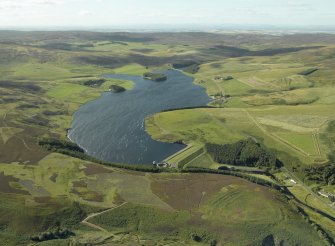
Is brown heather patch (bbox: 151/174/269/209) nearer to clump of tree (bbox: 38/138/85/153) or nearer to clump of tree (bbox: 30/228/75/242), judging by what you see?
clump of tree (bbox: 30/228/75/242)

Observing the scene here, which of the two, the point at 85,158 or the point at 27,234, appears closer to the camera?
the point at 27,234

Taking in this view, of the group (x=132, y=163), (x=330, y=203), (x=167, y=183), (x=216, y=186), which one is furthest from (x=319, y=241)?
(x=132, y=163)

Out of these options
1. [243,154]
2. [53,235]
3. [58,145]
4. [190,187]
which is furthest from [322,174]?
[58,145]

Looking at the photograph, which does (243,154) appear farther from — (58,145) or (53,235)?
(53,235)

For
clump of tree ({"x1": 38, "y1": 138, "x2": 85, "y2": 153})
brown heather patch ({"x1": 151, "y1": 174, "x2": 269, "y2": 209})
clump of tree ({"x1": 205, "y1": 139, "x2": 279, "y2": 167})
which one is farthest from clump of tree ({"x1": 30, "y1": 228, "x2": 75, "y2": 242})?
clump of tree ({"x1": 205, "y1": 139, "x2": 279, "y2": 167})

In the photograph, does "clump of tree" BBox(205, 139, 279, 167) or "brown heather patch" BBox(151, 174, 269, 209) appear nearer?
"brown heather patch" BBox(151, 174, 269, 209)

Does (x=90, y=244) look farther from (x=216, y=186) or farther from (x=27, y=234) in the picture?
(x=216, y=186)
